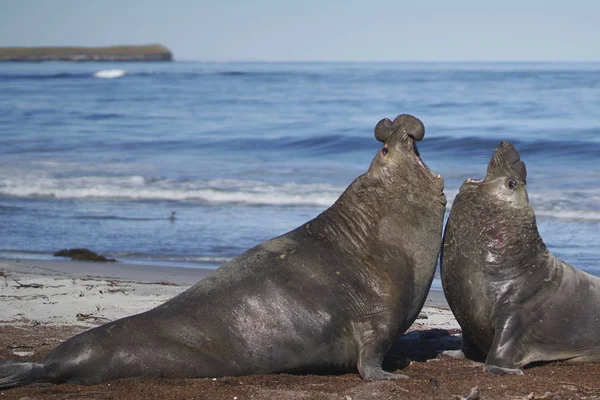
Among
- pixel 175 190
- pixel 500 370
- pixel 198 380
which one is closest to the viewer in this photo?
pixel 198 380

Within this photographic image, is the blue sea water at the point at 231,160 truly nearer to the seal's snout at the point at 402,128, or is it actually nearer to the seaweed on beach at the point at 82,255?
the seaweed on beach at the point at 82,255

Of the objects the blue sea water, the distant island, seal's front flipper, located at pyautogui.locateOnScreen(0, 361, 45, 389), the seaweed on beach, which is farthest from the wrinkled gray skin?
the distant island

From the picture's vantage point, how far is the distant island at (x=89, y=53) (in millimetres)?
143875

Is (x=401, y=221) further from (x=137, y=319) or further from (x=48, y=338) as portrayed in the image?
(x=48, y=338)

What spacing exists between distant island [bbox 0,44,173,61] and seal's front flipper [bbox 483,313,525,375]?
466ft

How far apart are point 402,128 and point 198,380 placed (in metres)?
2.03

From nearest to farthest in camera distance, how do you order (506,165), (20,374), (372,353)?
(20,374) → (372,353) → (506,165)

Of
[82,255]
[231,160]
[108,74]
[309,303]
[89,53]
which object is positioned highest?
[89,53]

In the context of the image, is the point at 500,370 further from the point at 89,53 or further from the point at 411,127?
the point at 89,53

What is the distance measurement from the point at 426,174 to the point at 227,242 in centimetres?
611

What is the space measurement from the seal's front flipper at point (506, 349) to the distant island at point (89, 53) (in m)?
142

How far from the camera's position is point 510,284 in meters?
5.91

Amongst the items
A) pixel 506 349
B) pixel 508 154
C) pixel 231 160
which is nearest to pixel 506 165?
pixel 508 154

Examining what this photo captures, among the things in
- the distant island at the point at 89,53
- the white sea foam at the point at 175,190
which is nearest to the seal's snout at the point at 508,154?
the white sea foam at the point at 175,190
